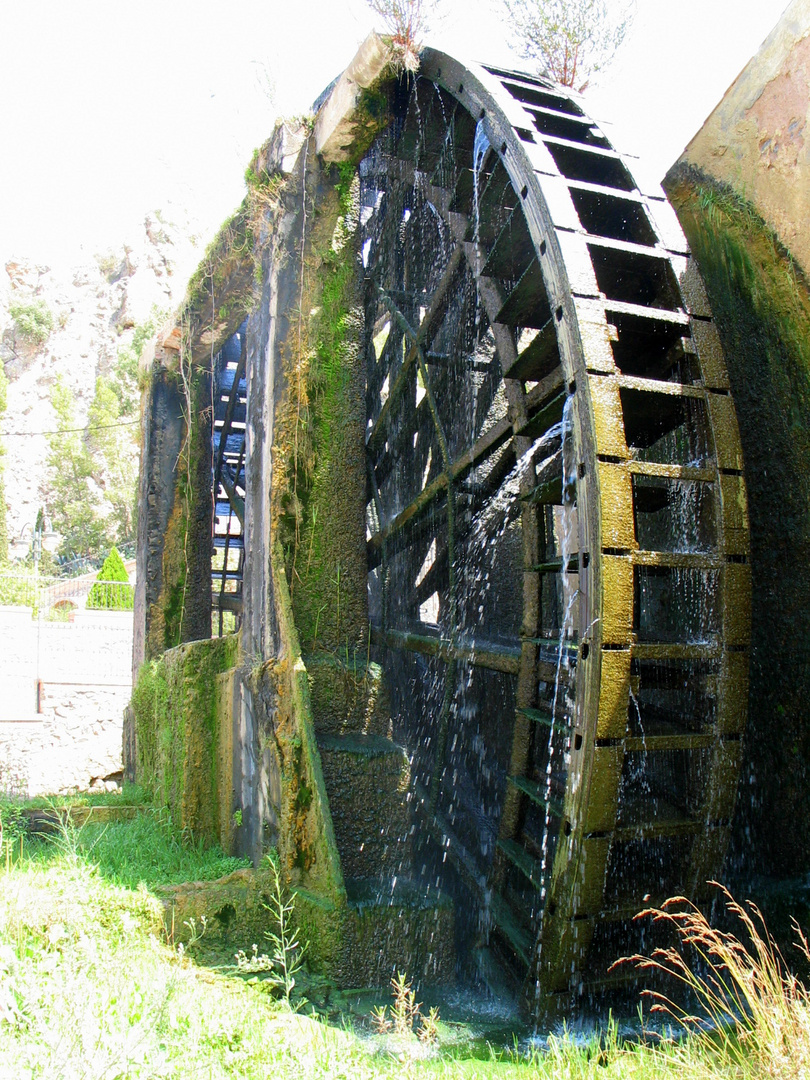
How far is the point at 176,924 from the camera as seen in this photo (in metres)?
3.35

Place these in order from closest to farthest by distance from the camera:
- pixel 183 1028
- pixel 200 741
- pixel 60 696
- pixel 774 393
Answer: pixel 183 1028, pixel 774 393, pixel 200 741, pixel 60 696

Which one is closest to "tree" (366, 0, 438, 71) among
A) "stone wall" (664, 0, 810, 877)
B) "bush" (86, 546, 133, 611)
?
"stone wall" (664, 0, 810, 877)

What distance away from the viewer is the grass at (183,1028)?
2.10 m

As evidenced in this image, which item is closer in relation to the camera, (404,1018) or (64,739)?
(404,1018)

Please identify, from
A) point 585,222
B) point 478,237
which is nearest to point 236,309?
point 478,237

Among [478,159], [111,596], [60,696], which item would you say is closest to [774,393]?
[478,159]

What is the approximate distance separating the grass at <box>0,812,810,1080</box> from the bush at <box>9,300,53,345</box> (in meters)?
45.1

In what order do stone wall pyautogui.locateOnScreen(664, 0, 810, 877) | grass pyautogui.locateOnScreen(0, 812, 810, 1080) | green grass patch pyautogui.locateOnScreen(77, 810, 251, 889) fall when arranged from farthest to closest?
1. green grass patch pyautogui.locateOnScreen(77, 810, 251, 889)
2. stone wall pyautogui.locateOnScreen(664, 0, 810, 877)
3. grass pyautogui.locateOnScreen(0, 812, 810, 1080)

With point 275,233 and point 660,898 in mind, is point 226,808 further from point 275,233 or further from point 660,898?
point 275,233

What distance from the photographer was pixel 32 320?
43156mm

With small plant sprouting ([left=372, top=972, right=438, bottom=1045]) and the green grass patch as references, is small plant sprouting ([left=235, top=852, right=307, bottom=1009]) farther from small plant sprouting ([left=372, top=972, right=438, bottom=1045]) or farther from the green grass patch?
the green grass patch

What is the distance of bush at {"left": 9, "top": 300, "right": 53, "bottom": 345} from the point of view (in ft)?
142

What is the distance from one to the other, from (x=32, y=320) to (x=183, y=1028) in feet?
152

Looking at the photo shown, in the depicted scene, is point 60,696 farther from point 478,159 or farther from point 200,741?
point 478,159
